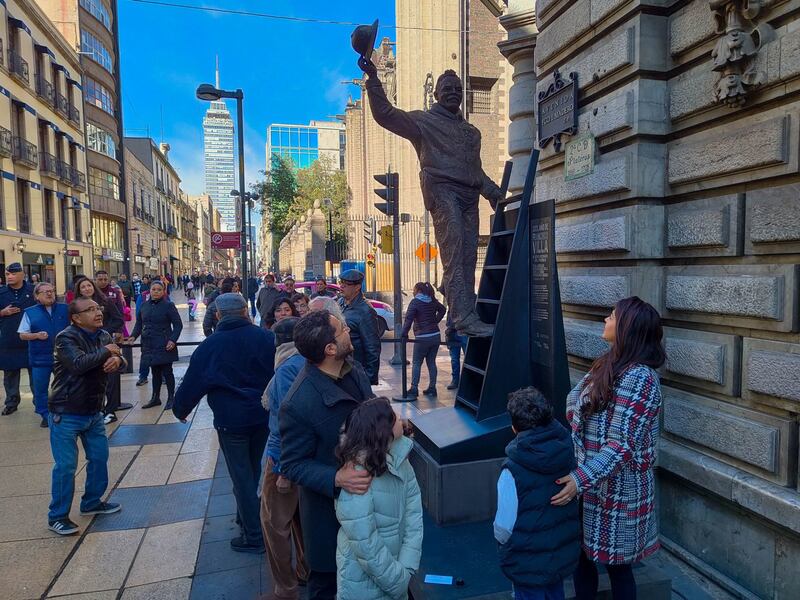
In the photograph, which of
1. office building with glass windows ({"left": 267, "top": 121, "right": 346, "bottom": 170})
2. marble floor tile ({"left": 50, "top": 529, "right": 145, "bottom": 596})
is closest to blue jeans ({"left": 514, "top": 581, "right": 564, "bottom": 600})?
marble floor tile ({"left": 50, "top": 529, "right": 145, "bottom": 596})

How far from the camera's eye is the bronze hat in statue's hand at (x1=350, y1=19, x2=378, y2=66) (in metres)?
3.66

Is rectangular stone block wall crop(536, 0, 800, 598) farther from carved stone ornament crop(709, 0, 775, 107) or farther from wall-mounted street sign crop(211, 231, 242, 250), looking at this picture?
wall-mounted street sign crop(211, 231, 242, 250)

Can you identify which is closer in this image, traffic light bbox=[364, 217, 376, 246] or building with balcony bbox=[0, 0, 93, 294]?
building with balcony bbox=[0, 0, 93, 294]

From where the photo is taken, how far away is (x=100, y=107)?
3938cm

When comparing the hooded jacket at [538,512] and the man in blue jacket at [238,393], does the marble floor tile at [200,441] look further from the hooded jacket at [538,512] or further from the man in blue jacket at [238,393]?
the hooded jacket at [538,512]

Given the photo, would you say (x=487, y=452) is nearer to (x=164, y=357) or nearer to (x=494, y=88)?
(x=164, y=357)

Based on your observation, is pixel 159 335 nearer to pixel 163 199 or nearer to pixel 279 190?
pixel 279 190

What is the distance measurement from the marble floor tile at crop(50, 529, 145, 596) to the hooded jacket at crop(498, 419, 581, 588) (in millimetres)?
2776

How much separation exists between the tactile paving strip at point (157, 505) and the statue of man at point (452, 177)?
9.39 feet

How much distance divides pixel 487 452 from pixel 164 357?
5740 millimetres

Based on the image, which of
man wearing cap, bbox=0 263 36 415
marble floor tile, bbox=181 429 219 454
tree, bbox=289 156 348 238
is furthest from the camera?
tree, bbox=289 156 348 238

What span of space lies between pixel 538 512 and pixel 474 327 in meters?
2.20

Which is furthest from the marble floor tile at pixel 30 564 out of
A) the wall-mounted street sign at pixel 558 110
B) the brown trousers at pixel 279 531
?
the wall-mounted street sign at pixel 558 110

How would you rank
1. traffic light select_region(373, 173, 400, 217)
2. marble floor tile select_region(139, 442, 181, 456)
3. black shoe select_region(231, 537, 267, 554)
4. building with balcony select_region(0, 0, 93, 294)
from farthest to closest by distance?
building with balcony select_region(0, 0, 93, 294) < traffic light select_region(373, 173, 400, 217) < marble floor tile select_region(139, 442, 181, 456) < black shoe select_region(231, 537, 267, 554)
